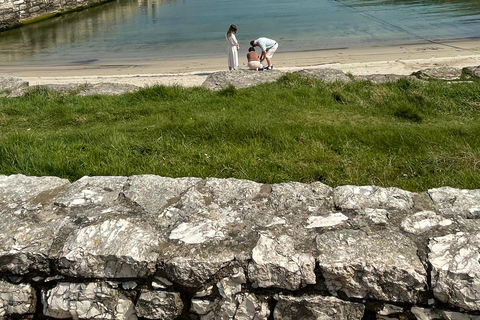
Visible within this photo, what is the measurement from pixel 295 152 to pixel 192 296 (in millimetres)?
2372

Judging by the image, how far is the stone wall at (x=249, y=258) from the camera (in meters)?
2.42

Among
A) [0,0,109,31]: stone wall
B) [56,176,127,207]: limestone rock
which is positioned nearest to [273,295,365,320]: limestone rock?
[56,176,127,207]: limestone rock

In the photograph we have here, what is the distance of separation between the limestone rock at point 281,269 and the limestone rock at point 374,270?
0.26 feet

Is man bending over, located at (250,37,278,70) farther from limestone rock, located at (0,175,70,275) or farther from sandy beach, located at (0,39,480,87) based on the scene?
limestone rock, located at (0,175,70,275)

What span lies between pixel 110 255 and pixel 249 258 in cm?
76

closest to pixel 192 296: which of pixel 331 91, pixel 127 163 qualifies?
pixel 127 163

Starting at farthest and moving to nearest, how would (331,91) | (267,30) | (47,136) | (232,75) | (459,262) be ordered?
(267,30), (232,75), (331,91), (47,136), (459,262)

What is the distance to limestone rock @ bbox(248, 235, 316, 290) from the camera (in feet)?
8.04

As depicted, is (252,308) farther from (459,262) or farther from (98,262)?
(459,262)

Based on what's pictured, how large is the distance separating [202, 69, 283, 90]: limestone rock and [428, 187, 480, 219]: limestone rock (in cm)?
532

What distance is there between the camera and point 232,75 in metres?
8.50

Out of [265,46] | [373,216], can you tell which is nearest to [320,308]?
[373,216]

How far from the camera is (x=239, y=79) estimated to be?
27.3ft

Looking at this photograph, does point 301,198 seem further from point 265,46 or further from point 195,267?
point 265,46
